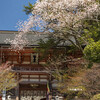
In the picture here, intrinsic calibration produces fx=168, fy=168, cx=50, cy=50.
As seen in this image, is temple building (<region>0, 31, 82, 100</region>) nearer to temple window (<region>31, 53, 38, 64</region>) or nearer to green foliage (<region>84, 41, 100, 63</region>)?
temple window (<region>31, 53, 38, 64</region>)

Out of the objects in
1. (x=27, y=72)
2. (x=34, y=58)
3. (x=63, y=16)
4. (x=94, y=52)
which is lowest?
(x=27, y=72)

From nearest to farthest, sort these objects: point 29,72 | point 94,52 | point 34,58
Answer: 1. point 94,52
2. point 29,72
3. point 34,58

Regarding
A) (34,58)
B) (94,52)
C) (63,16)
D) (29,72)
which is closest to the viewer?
(94,52)

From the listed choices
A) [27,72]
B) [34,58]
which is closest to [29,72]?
[27,72]

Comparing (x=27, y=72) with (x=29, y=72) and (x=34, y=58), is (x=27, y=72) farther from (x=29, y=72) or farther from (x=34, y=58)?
(x=34, y=58)

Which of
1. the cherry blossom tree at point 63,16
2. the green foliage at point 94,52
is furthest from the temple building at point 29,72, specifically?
the green foliage at point 94,52

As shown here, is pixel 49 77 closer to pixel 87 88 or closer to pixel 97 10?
pixel 87 88

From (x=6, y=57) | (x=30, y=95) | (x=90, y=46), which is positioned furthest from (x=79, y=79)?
(x=6, y=57)

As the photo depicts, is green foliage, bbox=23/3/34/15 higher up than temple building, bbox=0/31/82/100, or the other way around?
green foliage, bbox=23/3/34/15

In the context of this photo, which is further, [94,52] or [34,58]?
[34,58]

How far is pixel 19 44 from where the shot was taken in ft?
41.9

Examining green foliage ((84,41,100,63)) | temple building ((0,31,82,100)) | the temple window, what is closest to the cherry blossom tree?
green foliage ((84,41,100,63))

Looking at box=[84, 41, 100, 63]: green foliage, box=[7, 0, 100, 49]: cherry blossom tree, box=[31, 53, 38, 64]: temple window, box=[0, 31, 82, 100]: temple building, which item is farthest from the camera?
box=[31, 53, 38, 64]: temple window

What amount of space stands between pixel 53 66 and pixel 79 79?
3534mm
